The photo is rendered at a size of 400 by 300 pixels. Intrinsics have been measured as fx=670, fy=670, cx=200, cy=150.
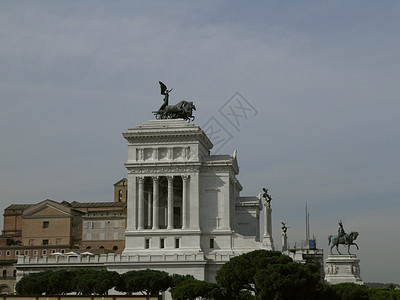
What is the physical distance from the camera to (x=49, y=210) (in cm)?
12456

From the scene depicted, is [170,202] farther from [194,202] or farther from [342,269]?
[342,269]

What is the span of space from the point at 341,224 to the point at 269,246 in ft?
48.9

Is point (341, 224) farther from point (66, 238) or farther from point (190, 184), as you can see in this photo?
point (66, 238)

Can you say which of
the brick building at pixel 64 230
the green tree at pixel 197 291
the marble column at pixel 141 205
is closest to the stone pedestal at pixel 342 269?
the marble column at pixel 141 205

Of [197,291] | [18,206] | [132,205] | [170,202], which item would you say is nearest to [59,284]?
[132,205]

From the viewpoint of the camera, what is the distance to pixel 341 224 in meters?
98.2

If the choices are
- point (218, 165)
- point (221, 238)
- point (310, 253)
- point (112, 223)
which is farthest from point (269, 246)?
point (112, 223)

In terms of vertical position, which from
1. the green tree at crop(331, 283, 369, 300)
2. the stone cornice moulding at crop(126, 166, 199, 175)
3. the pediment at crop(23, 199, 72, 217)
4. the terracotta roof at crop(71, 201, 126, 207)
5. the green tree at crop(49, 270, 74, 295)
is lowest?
the green tree at crop(331, 283, 369, 300)

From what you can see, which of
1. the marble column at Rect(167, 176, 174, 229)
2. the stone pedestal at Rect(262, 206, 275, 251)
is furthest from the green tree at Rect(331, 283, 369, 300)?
the marble column at Rect(167, 176, 174, 229)

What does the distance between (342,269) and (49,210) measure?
5710 cm

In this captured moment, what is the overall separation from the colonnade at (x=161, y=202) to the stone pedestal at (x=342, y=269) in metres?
21.1

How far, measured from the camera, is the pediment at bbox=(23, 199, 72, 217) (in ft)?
408

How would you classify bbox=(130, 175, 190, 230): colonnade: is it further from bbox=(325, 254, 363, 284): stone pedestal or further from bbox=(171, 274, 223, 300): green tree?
bbox=(325, 254, 363, 284): stone pedestal

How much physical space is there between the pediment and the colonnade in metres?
33.2
